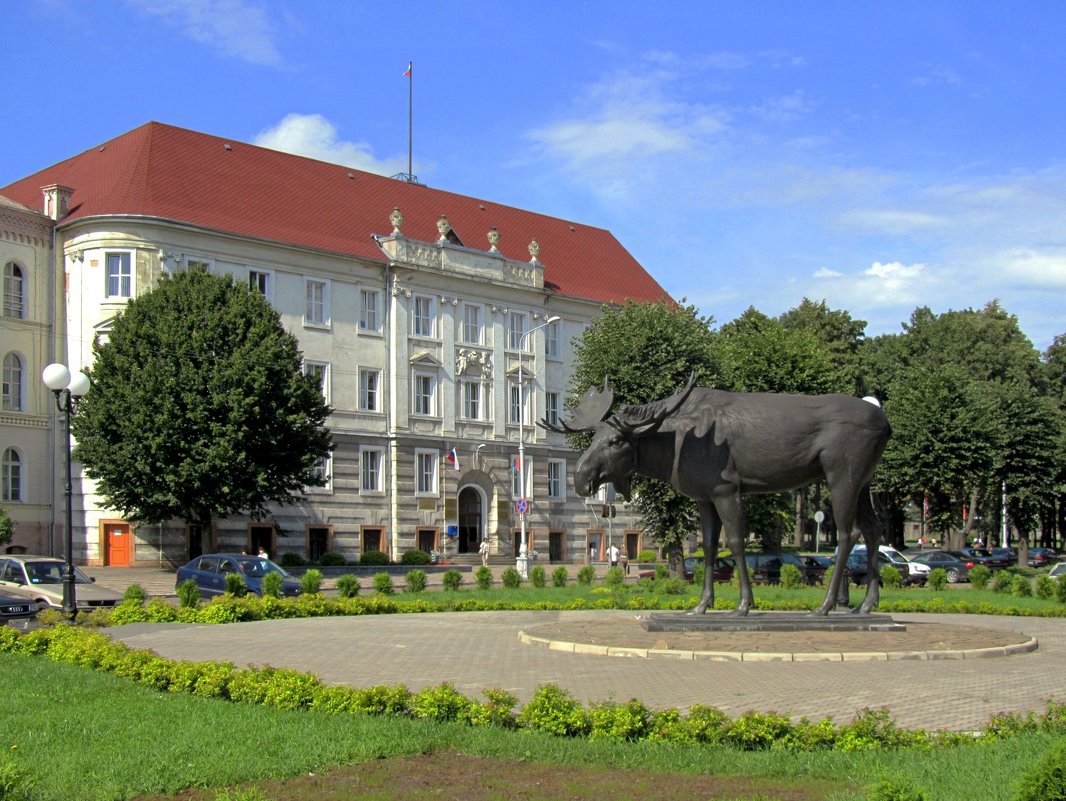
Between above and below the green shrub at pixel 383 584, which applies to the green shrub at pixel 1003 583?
below

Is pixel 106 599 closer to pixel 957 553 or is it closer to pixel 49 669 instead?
pixel 49 669

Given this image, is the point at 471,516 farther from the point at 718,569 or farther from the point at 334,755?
the point at 334,755

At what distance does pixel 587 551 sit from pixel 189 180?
98.3ft

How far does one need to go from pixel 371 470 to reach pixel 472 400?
7628mm

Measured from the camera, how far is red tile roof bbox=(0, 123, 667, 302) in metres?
54.8

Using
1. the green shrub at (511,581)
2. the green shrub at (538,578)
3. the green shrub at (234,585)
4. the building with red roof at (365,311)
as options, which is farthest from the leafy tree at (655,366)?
the green shrub at (234,585)

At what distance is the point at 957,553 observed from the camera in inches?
2122

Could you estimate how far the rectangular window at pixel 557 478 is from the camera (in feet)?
223

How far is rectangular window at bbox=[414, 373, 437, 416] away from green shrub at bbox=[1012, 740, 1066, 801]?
56.5 meters

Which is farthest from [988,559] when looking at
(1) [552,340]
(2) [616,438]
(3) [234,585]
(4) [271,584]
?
(2) [616,438]

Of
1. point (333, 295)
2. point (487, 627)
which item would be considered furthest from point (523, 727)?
point (333, 295)

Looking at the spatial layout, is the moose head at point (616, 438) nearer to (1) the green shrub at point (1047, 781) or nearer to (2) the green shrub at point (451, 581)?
(1) the green shrub at point (1047, 781)

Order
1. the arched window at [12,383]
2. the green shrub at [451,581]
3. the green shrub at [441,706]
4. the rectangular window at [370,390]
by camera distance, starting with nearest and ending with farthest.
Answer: the green shrub at [441,706] < the green shrub at [451,581] < the arched window at [12,383] < the rectangular window at [370,390]

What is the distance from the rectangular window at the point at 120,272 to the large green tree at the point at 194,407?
5.12 meters
